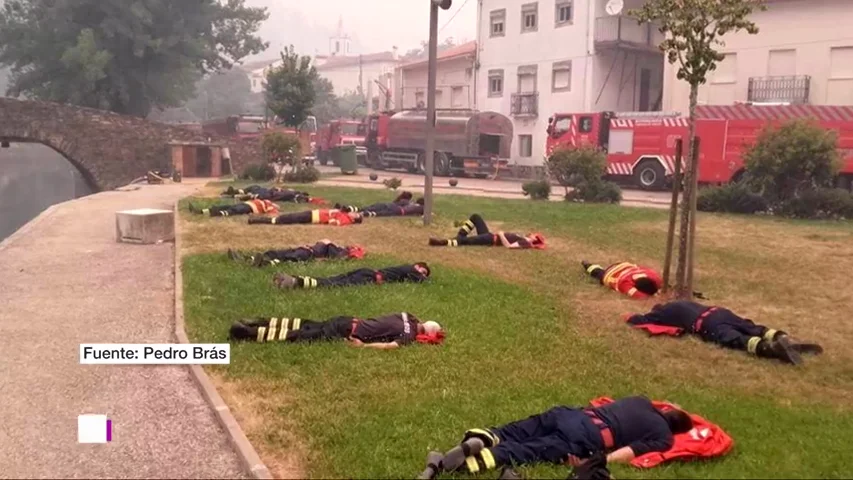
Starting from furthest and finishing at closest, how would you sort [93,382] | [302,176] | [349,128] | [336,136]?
[349,128]
[336,136]
[302,176]
[93,382]

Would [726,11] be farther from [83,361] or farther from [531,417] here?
[83,361]

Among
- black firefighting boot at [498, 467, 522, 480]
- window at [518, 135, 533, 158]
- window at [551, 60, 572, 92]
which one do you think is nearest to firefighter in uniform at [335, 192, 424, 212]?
black firefighting boot at [498, 467, 522, 480]

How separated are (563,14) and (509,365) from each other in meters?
33.9

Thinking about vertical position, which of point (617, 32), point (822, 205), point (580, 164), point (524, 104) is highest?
point (617, 32)

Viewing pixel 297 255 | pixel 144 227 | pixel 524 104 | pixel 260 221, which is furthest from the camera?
pixel 524 104

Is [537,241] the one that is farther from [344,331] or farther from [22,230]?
[22,230]

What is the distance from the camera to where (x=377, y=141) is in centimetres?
4106

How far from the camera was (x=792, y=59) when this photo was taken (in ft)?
100

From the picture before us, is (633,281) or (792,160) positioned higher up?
(792,160)

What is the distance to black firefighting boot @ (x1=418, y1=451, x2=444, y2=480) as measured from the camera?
4.39 m

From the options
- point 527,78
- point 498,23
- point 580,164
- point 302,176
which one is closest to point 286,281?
point 580,164

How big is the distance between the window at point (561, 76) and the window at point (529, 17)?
8.61 ft

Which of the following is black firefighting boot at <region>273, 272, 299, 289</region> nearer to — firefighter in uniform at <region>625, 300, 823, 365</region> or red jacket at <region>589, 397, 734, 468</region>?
Answer: firefighter in uniform at <region>625, 300, 823, 365</region>

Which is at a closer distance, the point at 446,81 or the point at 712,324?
the point at 712,324
